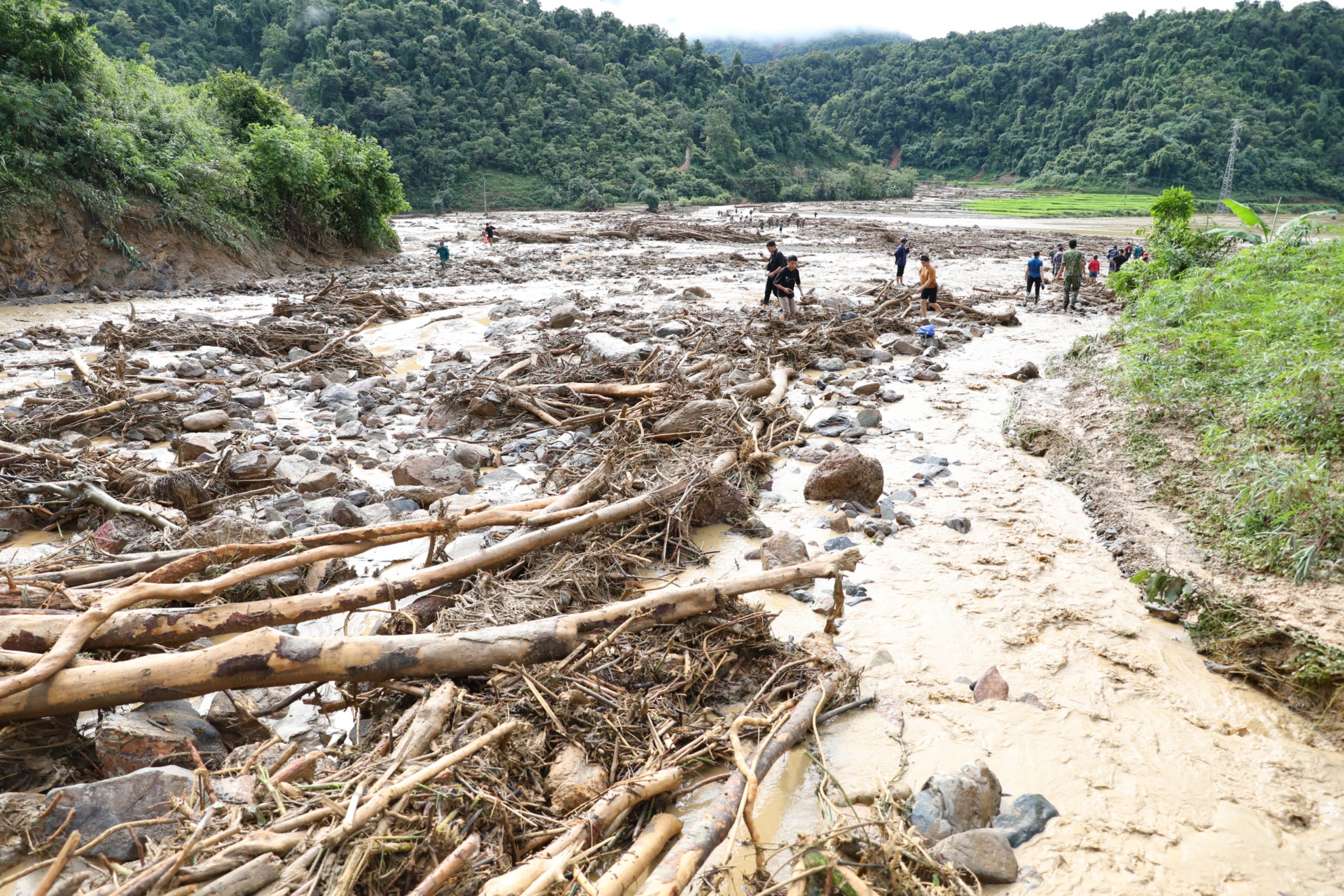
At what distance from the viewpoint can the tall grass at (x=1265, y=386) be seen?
13.6 feet

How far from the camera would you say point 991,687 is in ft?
Answer: 11.2

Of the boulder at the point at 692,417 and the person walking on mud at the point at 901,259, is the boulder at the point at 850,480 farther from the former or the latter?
the person walking on mud at the point at 901,259

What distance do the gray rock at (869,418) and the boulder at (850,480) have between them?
200 cm

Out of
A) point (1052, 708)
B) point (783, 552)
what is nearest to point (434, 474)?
point (783, 552)

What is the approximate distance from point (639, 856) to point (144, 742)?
1906 mm

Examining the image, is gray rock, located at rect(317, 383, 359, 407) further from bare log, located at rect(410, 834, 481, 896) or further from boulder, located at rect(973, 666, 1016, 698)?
boulder, located at rect(973, 666, 1016, 698)

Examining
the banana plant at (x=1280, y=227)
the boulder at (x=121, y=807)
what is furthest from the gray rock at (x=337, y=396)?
the banana plant at (x=1280, y=227)

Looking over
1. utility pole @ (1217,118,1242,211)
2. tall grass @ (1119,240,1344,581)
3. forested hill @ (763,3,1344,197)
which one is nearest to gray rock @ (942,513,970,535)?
tall grass @ (1119,240,1344,581)

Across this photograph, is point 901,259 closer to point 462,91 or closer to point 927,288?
point 927,288

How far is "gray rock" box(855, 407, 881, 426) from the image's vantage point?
7551mm

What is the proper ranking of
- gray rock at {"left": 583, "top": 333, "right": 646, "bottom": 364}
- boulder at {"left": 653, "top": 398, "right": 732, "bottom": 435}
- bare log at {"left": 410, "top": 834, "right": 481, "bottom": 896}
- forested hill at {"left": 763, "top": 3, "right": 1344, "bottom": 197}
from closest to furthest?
1. bare log at {"left": 410, "top": 834, "right": 481, "bottom": 896}
2. boulder at {"left": 653, "top": 398, "right": 732, "bottom": 435}
3. gray rock at {"left": 583, "top": 333, "right": 646, "bottom": 364}
4. forested hill at {"left": 763, "top": 3, "right": 1344, "bottom": 197}

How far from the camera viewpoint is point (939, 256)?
2398 cm

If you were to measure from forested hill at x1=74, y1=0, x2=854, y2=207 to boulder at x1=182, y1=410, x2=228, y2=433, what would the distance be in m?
44.5

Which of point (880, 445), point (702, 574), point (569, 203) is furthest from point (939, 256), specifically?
point (569, 203)
